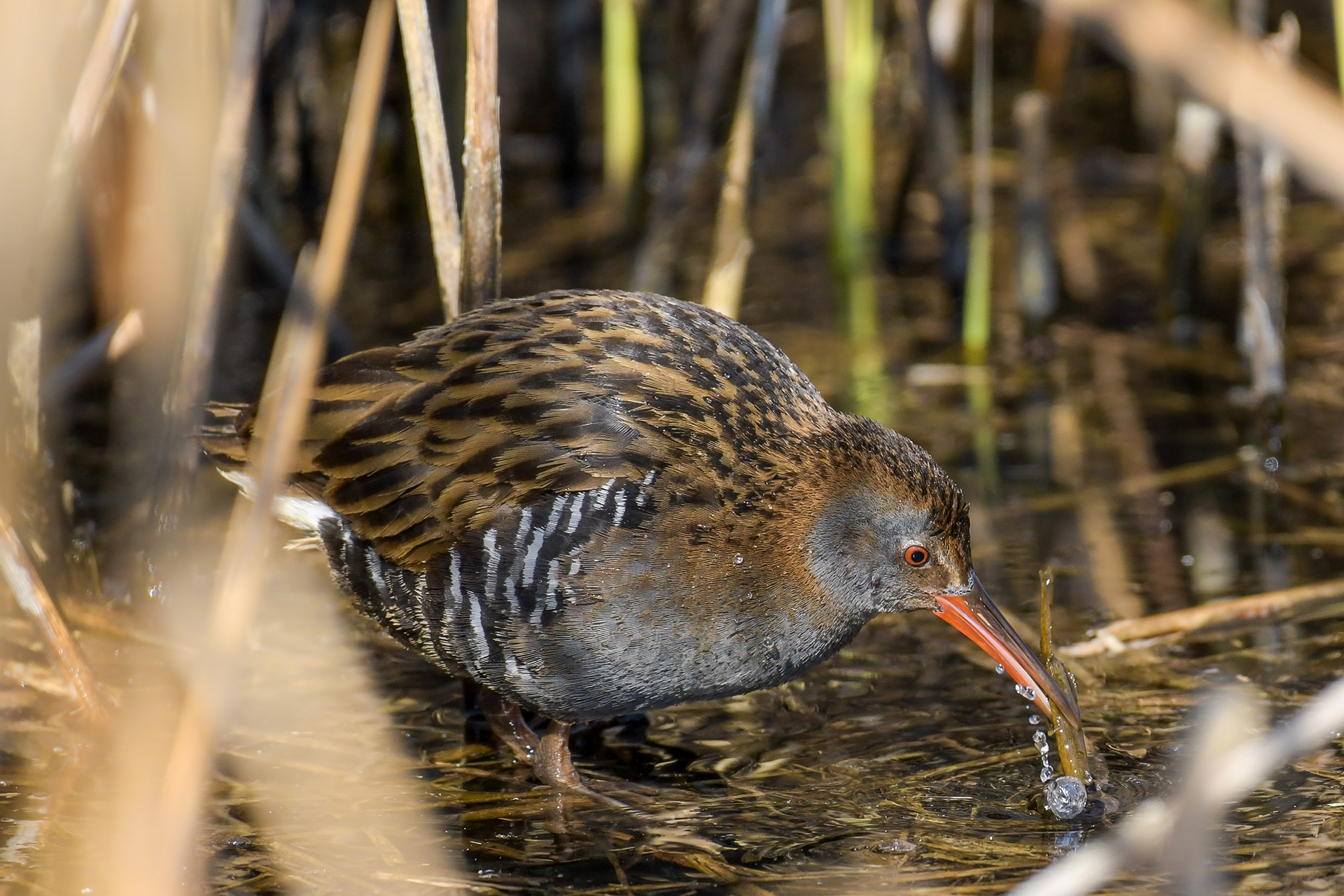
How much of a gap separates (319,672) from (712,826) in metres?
1.23

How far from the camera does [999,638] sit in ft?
10.9

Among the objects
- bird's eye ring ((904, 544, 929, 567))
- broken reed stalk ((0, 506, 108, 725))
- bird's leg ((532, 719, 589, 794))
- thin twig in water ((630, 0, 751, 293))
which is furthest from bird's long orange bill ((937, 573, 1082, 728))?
thin twig in water ((630, 0, 751, 293))

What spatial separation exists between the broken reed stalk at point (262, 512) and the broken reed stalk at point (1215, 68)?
114 centimetres

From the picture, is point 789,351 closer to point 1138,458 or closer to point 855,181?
point 855,181

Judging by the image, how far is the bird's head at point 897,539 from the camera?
326 centimetres

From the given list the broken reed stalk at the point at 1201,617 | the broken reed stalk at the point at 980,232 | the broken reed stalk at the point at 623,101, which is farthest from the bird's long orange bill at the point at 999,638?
the broken reed stalk at the point at 623,101

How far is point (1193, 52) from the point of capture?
1248 millimetres

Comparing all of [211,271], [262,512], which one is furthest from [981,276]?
[262,512]

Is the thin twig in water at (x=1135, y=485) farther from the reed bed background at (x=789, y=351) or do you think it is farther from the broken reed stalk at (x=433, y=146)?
the broken reed stalk at (x=433, y=146)

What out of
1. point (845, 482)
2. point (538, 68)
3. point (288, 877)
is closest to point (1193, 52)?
point (845, 482)

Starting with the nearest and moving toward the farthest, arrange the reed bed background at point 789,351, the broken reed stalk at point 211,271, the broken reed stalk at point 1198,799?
the broken reed stalk at point 1198,799 → the broken reed stalk at point 211,271 → the reed bed background at point 789,351

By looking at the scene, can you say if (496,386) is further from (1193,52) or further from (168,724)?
(1193,52)

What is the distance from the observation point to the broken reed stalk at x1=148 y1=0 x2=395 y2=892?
203 centimetres

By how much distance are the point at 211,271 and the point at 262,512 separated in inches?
50.0
